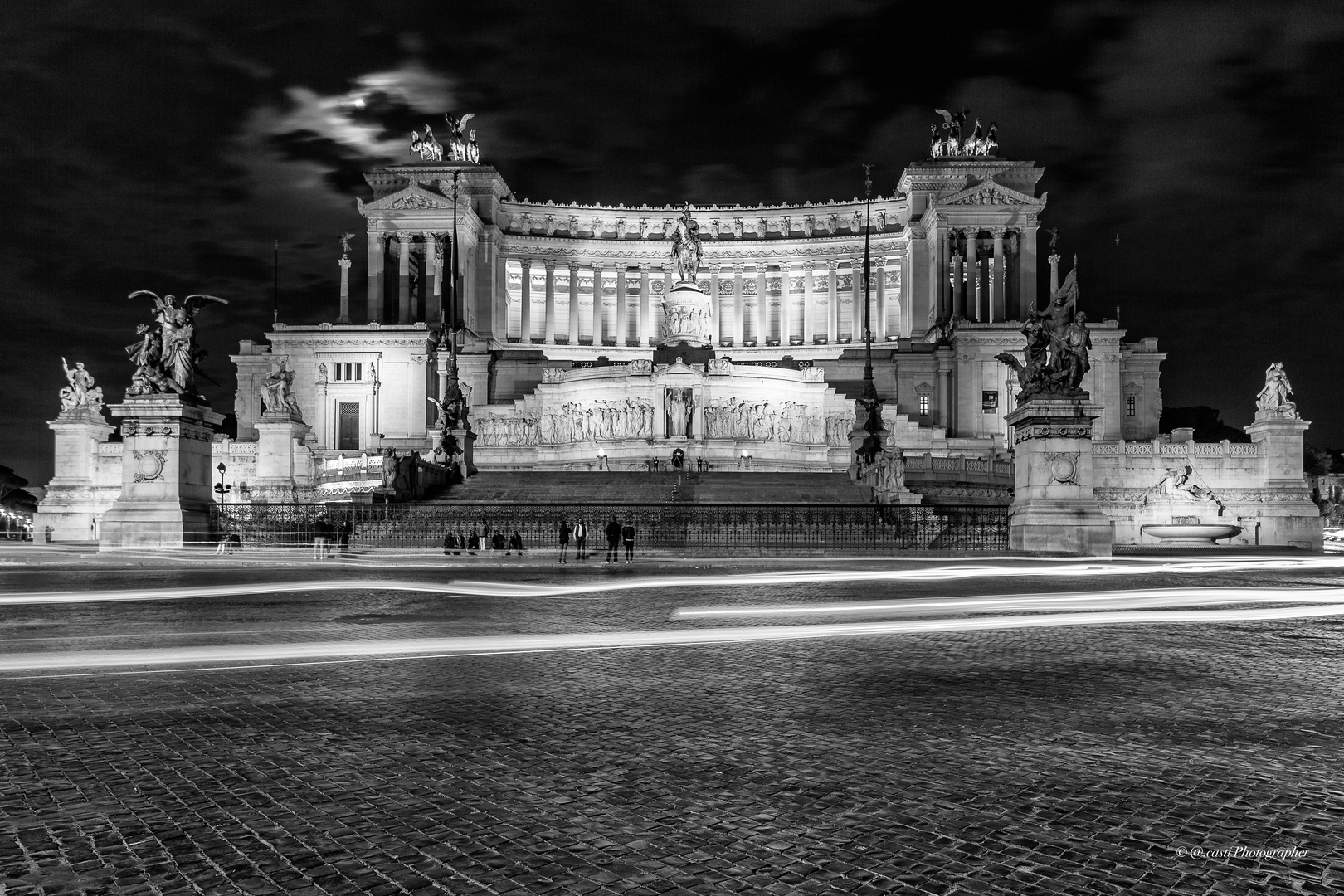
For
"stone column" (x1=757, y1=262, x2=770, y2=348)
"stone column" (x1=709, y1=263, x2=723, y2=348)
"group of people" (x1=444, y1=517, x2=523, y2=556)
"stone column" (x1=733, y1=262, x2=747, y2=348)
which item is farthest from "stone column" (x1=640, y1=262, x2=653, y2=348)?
"group of people" (x1=444, y1=517, x2=523, y2=556)

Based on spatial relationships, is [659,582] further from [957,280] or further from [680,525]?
[957,280]

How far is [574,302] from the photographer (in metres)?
108

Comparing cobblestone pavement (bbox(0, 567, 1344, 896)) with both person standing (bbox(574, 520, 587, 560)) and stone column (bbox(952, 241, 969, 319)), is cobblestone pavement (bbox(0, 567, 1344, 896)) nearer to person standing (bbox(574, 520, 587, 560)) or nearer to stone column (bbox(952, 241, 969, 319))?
person standing (bbox(574, 520, 587, 560))

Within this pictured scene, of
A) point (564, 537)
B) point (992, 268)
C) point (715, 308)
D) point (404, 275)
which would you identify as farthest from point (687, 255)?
point (564, 537)

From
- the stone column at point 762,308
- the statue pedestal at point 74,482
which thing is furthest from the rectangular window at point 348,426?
the stone column at point 762,308

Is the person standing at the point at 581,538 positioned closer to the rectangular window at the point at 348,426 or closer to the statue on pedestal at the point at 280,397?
the statue on pedestal at the point at 280,397

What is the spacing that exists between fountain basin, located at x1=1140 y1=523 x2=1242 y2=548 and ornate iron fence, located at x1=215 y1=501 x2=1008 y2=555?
13.9 meters

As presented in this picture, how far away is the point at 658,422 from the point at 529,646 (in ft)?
178

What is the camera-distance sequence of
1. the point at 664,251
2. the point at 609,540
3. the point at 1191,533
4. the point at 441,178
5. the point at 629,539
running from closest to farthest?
the point at 629,539, the point at 609,540, the point at 1191,533, the point at 441,178, the point at 664,251

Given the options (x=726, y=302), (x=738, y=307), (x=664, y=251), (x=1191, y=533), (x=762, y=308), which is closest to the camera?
(x=1191, y=533)

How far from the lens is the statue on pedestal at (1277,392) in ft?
175

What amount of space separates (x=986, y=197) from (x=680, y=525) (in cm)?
6443

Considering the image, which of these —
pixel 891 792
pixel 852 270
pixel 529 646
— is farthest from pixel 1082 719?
pixel 852 270

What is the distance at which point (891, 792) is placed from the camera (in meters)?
6.77
